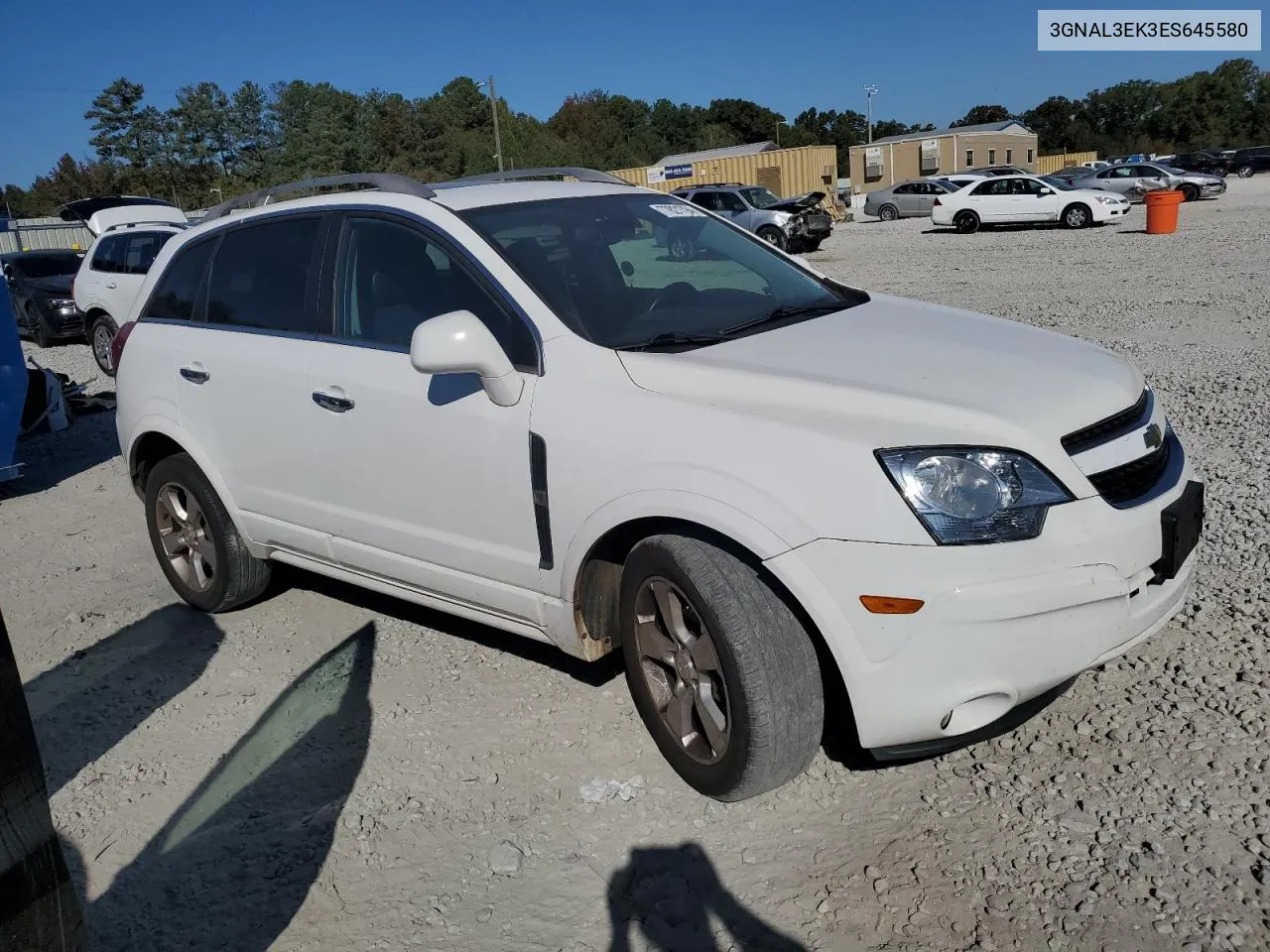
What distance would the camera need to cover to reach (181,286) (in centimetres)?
479

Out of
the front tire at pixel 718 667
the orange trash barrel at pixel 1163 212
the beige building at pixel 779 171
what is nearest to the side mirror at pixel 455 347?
the front tire at pixel 718 667

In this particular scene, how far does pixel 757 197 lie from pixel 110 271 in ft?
62.0

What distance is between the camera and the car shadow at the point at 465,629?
13.2ft

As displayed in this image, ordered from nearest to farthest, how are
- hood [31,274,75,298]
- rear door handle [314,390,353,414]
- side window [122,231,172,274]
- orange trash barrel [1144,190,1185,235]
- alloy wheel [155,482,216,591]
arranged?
rear door handle [314,390,353,414], alloy wheel [155,482,216,591], side window [122,231,172,274], hood [31,274,75,298], orange trash barrel [1144,190,1185,235]

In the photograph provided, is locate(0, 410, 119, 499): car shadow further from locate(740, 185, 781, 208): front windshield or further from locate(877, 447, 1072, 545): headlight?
locate(740, 185, 781, 208): front windshield

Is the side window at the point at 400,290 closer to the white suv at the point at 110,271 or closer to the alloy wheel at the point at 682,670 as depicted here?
the alloy wheel at the point at 682,670

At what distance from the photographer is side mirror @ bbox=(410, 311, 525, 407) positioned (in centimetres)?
307

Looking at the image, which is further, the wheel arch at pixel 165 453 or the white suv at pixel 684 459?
the wheel arch at pixel 165 453

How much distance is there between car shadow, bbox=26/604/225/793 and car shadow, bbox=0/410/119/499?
140 inches

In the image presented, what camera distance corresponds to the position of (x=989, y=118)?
380ft

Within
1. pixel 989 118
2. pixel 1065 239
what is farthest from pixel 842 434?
pixel 989 118

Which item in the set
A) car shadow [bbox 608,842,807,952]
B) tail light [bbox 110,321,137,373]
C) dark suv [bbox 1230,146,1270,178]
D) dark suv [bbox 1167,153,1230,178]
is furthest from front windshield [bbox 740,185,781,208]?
dark suv [bbox 1230,146,1270,178]

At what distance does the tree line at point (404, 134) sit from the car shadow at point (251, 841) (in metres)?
59.7

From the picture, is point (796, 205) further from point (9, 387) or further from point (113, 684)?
point (113, 684)
